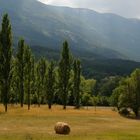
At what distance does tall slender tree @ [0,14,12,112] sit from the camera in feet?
289

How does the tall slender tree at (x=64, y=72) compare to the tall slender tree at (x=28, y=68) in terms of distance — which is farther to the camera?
the tall slender tree at (x=64, y=72)

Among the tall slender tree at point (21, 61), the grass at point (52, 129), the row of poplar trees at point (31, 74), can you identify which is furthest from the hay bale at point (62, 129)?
the tall slender tree at point (21, 61)

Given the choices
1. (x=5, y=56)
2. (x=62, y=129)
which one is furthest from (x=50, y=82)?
(x=62, y=129)

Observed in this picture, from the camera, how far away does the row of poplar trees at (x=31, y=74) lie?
88.7 meters

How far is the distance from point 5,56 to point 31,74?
1587 inches

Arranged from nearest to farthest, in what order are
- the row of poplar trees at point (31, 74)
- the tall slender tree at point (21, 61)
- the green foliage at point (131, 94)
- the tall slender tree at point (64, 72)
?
the row of poplar trees at point (31, 74), the tall slender tree at point (21, 61), the green foliage at point (131, 94), the tall slender tree at point (64, 72)

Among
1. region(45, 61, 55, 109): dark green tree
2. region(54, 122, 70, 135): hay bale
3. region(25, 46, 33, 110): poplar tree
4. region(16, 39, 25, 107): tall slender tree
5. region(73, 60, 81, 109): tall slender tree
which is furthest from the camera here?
region(73, 60, 81, 109): tall slender tree

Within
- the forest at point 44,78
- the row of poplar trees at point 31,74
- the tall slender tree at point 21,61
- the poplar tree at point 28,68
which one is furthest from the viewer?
the poplar tree at point 28,68

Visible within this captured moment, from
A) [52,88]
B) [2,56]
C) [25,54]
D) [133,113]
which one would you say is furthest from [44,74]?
[2,56]

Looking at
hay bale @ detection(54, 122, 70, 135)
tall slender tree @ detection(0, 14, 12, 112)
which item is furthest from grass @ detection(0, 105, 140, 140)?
tall slender tree @ detection(0, 14, 12, 112)

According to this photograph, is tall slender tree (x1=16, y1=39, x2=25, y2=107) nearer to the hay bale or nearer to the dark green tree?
the dark green tree

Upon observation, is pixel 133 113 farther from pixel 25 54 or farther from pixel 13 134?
pixel 13 134

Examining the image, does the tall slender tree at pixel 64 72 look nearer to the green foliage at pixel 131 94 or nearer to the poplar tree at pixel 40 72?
the poplar tree at pixel 40 72

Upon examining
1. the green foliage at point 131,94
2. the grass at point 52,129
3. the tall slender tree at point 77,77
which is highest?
the tall slender tree at point 77,77
